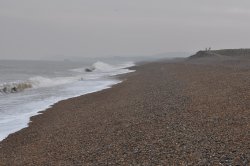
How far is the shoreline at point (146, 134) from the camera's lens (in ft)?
36.8

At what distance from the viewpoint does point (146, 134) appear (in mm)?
14109

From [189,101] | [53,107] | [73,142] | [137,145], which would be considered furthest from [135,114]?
[53,107]

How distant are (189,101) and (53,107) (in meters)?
9.09

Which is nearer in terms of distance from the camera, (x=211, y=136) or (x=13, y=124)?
(x=211, y=136)

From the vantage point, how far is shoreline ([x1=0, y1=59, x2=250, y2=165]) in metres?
11.2

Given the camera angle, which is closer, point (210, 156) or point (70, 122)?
point (210, 156)

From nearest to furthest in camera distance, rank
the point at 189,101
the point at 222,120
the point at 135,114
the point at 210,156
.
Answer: the point at 210,156
the point at 222,120
the point at 135,114
the point at 189,101

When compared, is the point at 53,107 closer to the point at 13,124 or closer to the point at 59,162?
the point at 13,124

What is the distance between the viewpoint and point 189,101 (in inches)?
782

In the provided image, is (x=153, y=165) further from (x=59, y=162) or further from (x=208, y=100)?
(x=208, y=100)

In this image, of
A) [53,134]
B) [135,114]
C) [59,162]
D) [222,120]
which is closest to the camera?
[59,162]

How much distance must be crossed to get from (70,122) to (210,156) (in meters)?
9.74

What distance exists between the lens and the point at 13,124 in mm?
19500

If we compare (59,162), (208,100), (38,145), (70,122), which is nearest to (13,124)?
(70,122)
